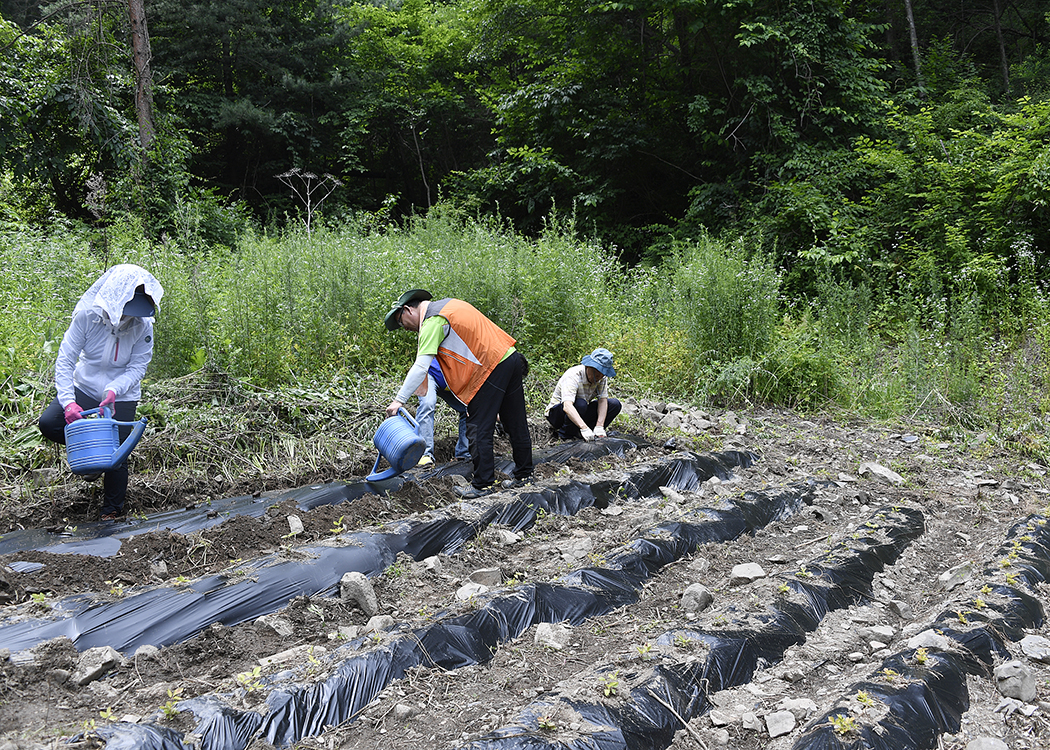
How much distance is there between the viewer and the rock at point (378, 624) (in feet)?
9.48

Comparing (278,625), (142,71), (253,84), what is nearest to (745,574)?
(278,625)

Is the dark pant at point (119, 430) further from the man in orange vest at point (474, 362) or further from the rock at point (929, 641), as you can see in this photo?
the rock at point (929, 641)

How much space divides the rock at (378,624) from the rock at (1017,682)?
2.41 metres

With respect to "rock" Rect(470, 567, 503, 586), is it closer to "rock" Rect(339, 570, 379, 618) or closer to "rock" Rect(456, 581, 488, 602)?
"rock" Rect(456, 581, 488, 602)

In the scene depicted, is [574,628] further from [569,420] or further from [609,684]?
[569,420]

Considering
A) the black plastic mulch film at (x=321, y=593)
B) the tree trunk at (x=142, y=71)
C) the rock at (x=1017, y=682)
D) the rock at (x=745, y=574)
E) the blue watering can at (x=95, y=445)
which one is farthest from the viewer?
the tree trunk at (x=142, y=71)

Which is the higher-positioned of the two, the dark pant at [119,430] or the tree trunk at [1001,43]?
the tree trunk at [1001,43]

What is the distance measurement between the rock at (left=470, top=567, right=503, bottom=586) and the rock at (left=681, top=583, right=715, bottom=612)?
0.92m

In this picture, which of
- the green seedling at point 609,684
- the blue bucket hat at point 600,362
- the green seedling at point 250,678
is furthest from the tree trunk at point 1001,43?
the green seedling at point 250,678

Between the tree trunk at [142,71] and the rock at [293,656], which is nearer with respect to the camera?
the rock at [293,656]

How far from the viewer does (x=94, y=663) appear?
2498 millimetres

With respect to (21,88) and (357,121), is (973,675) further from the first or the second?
(357,121)

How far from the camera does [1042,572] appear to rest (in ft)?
11.5

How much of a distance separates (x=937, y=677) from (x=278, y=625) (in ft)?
8.68
